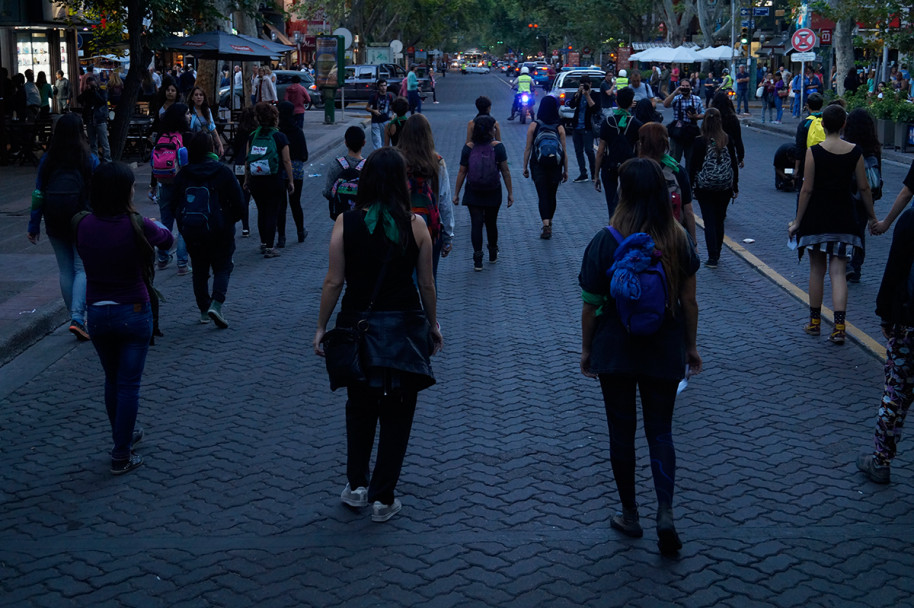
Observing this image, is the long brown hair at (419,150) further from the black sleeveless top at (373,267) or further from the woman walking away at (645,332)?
the woman walking away at (645,332)

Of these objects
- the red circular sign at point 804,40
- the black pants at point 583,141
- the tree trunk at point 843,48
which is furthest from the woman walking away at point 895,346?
the tree trunk at point 843,48

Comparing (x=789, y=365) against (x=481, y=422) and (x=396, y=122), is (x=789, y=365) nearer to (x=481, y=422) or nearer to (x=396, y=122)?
(x=481, y=422)

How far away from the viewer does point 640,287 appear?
463 cm

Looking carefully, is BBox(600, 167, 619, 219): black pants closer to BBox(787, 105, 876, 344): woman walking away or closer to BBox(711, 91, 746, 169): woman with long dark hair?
BBox(711, 91, 746, 169): woman with long dark hair

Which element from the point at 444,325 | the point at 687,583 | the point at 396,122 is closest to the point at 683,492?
the point at 687,583

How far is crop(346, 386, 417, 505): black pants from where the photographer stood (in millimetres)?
5164

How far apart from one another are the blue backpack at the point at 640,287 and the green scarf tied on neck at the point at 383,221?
101 centimetres

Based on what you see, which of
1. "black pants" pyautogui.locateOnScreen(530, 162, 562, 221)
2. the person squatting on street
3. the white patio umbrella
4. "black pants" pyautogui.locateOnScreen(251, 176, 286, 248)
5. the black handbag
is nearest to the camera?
the black handbag

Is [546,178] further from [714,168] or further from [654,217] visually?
[654,217]

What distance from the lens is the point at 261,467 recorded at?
6141 millimetres

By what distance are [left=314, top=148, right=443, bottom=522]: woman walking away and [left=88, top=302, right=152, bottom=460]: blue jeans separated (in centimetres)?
133

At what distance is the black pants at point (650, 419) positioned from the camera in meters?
4.86

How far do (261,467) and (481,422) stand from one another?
147 centimetres

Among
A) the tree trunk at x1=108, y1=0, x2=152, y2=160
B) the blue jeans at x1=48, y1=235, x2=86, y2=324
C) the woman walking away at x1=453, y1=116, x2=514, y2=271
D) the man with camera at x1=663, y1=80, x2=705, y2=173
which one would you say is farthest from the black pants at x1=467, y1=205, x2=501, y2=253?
the tree trunk at x1=108, y1=0, x2=152, y2=160
